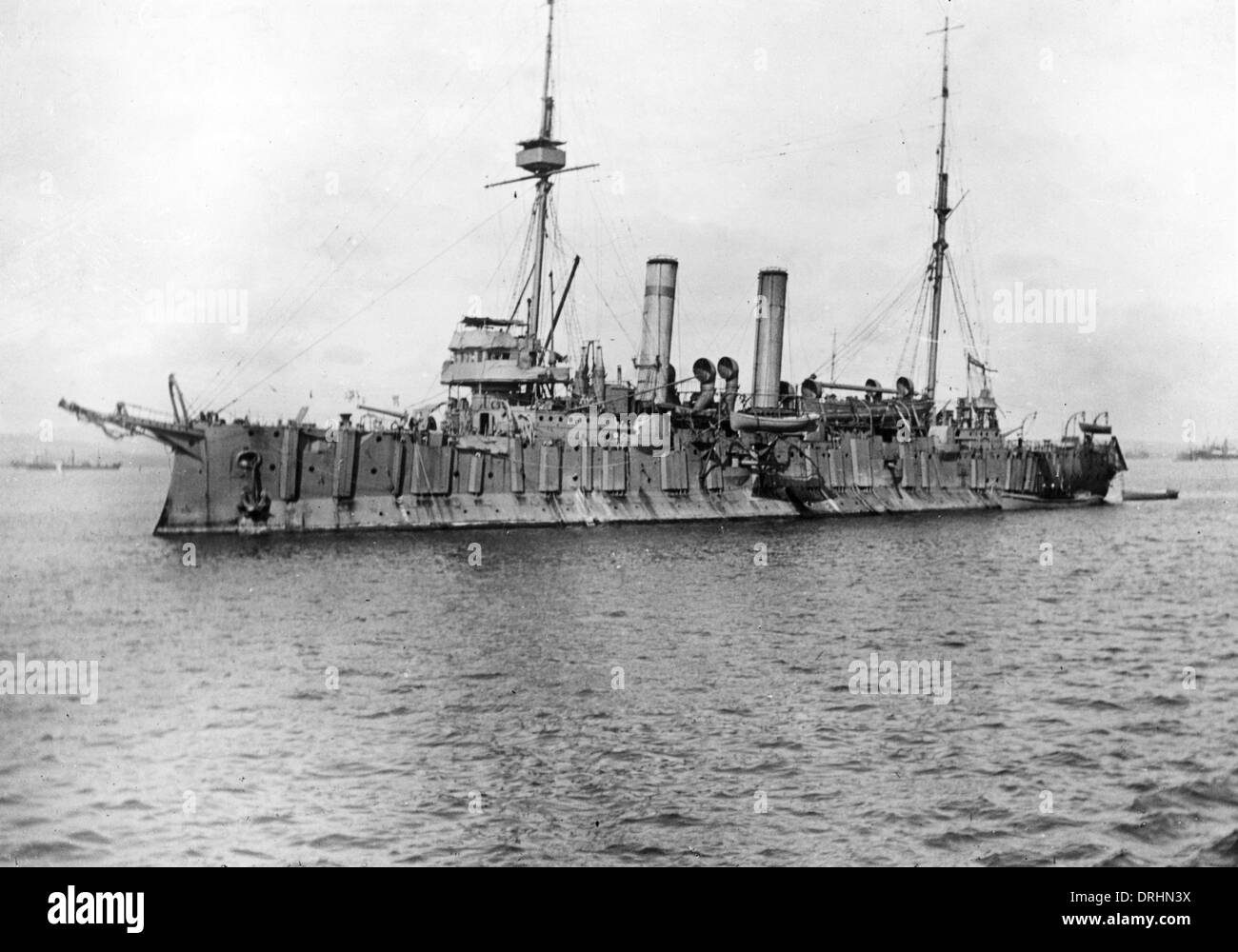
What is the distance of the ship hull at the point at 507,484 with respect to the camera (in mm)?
35531

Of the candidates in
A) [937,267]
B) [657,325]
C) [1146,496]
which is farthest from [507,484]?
[1146,496]

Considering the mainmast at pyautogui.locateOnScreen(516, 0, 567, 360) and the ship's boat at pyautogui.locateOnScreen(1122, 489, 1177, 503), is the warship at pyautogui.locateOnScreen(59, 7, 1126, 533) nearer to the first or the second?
the mainmast at pyautogui.locateOnScreen(516, 0, 567, 360)

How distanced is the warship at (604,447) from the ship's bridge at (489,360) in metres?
0.07

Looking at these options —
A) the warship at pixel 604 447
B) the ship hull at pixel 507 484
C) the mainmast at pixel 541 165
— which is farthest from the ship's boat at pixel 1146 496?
the mainmast at pixel 541 165

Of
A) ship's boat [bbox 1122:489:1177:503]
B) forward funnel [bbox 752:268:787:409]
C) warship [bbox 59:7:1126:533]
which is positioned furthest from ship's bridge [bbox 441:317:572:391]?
ship's boat [bbox 1122:489:1177:503]

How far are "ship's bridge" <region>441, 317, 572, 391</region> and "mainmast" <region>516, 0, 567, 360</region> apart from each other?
738mm

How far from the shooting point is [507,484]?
4100cm

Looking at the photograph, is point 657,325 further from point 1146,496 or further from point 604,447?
point 1146,496

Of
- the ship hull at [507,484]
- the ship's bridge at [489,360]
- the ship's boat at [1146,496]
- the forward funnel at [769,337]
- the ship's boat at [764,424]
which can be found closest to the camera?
the ship hull at [507,484]

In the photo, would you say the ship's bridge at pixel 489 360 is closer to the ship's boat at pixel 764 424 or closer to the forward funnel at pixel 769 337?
the ship's boat at pixel 764 424

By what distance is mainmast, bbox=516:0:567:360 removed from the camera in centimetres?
4009

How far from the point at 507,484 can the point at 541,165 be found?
12.8 metres
